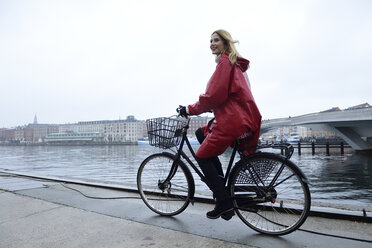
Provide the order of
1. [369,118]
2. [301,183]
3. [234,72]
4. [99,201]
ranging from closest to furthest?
[301,183]
[234,72]
[99,201]
[369,118]

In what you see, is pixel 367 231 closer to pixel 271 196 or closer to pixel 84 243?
pixel 271 196

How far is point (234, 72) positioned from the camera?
7.69 feet

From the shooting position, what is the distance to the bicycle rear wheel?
2225 mm

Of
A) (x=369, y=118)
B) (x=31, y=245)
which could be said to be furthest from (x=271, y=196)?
(x=369, y=118)

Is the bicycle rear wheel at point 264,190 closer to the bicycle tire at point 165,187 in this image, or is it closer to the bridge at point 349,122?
the bicycle tire at point 165,187

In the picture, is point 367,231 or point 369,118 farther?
point 369,118

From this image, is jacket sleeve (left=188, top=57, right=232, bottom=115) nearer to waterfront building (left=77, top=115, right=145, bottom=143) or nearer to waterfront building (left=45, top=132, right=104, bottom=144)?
waterfront building (left=45, top=132, right=104, bottom=144)

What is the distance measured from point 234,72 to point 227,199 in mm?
1175

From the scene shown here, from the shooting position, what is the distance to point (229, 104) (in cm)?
236

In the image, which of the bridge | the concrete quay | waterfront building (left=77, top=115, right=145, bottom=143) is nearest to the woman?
the concrete quay

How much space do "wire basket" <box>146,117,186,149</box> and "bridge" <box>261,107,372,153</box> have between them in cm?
2751

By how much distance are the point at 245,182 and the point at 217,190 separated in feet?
0.90

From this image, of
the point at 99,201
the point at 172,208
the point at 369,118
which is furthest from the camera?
the point at 369,118

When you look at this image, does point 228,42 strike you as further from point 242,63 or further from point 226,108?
point 226,108
